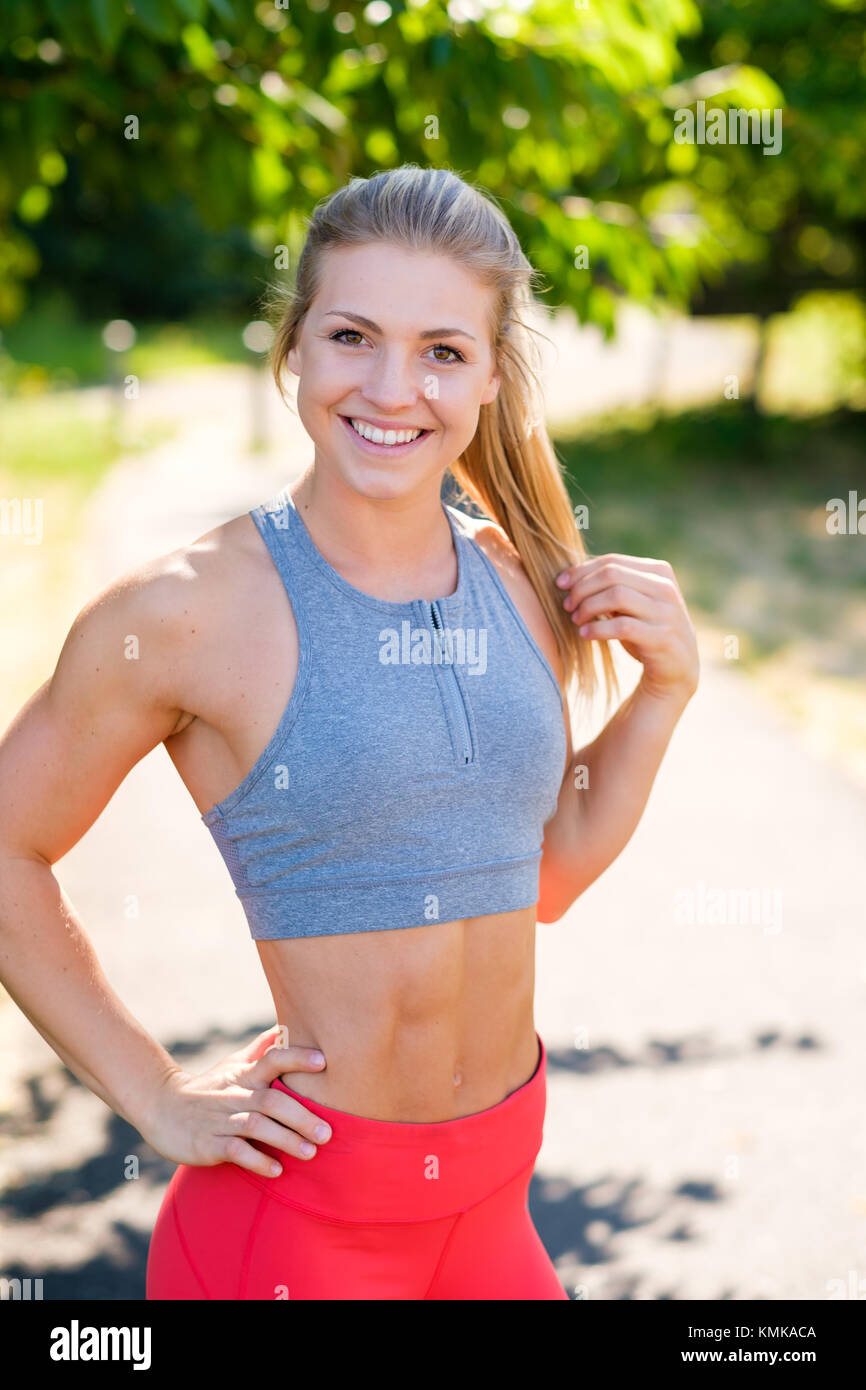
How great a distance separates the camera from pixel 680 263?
3.68 meters

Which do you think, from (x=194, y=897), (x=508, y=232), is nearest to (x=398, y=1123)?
(x=508, y=232)

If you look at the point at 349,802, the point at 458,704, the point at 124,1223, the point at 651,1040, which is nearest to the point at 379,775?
the point at 349,802

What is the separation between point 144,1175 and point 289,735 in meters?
2.59

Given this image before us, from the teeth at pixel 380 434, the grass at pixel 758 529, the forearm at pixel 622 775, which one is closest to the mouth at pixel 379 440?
the teeth at pixel 380 434

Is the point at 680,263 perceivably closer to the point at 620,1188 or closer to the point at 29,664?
the point at 620,1188

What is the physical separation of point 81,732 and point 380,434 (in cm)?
54

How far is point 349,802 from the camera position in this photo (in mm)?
1713

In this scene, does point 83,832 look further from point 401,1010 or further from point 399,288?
point 399,288

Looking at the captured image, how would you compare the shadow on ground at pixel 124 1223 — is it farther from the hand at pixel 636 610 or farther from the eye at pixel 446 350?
the eye at pixel 446 350

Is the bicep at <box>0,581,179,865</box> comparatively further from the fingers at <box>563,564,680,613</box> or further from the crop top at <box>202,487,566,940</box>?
the fingers at <box>563,564,680,613</box>

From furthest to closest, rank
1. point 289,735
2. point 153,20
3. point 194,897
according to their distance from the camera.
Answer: point 194,897, point 153,20, point 289,735

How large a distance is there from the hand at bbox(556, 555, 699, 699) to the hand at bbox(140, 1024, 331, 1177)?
0.73 metres

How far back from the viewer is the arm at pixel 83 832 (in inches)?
66.7

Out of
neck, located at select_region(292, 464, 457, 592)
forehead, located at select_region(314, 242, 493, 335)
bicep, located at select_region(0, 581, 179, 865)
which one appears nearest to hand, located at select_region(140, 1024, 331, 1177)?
bicep, located at select_region(0, 581, 179, 865)
